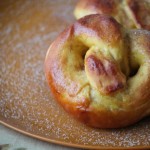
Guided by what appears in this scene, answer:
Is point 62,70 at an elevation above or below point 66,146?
above

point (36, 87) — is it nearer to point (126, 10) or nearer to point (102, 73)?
point (102, 73)

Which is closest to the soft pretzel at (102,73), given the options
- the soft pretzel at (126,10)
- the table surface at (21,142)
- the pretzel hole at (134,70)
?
the pretzel hole at (134,70)

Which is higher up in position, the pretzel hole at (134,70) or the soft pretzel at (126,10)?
the soft pretzel at (126,10)

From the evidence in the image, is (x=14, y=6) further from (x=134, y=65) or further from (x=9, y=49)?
(x=134, y=65)

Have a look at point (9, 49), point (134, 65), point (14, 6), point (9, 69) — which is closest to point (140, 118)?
point (134, 65)

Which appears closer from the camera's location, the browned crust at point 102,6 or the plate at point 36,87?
the plate at point 36,87

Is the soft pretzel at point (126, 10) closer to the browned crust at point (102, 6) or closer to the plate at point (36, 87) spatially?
the browned crust at point (102, 6)

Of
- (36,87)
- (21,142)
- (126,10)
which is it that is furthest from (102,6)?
(21,142)
